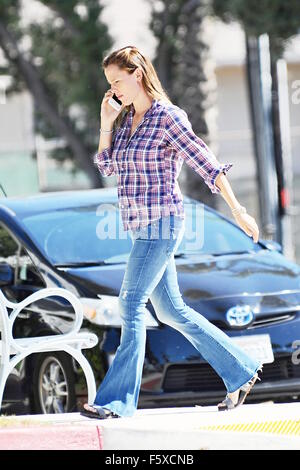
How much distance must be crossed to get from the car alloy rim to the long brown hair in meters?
1.82

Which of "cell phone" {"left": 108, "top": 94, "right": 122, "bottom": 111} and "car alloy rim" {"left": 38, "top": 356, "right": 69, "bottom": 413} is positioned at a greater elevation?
"cell phone" {"left": 108, "top": 94, "right": 122, "bottom": 111}

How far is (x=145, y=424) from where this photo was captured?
5.52 metres

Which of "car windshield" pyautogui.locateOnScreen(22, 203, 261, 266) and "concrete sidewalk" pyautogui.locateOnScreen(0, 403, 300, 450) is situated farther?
"car windshield" pyautogui.locateOnScreen(22, 203, 261, 266)

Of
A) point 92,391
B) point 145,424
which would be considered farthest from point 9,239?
point 145,424

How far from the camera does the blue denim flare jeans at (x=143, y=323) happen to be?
579 cm

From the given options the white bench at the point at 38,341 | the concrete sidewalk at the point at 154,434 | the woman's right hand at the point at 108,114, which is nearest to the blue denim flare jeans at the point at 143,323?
the concrete sidewalk at the point at 154,434

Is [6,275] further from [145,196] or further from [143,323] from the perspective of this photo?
[145,196]

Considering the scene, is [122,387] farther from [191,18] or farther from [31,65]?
[31,65]

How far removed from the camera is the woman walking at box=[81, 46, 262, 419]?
573 centimetres

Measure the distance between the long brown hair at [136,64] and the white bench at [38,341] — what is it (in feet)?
3.53
